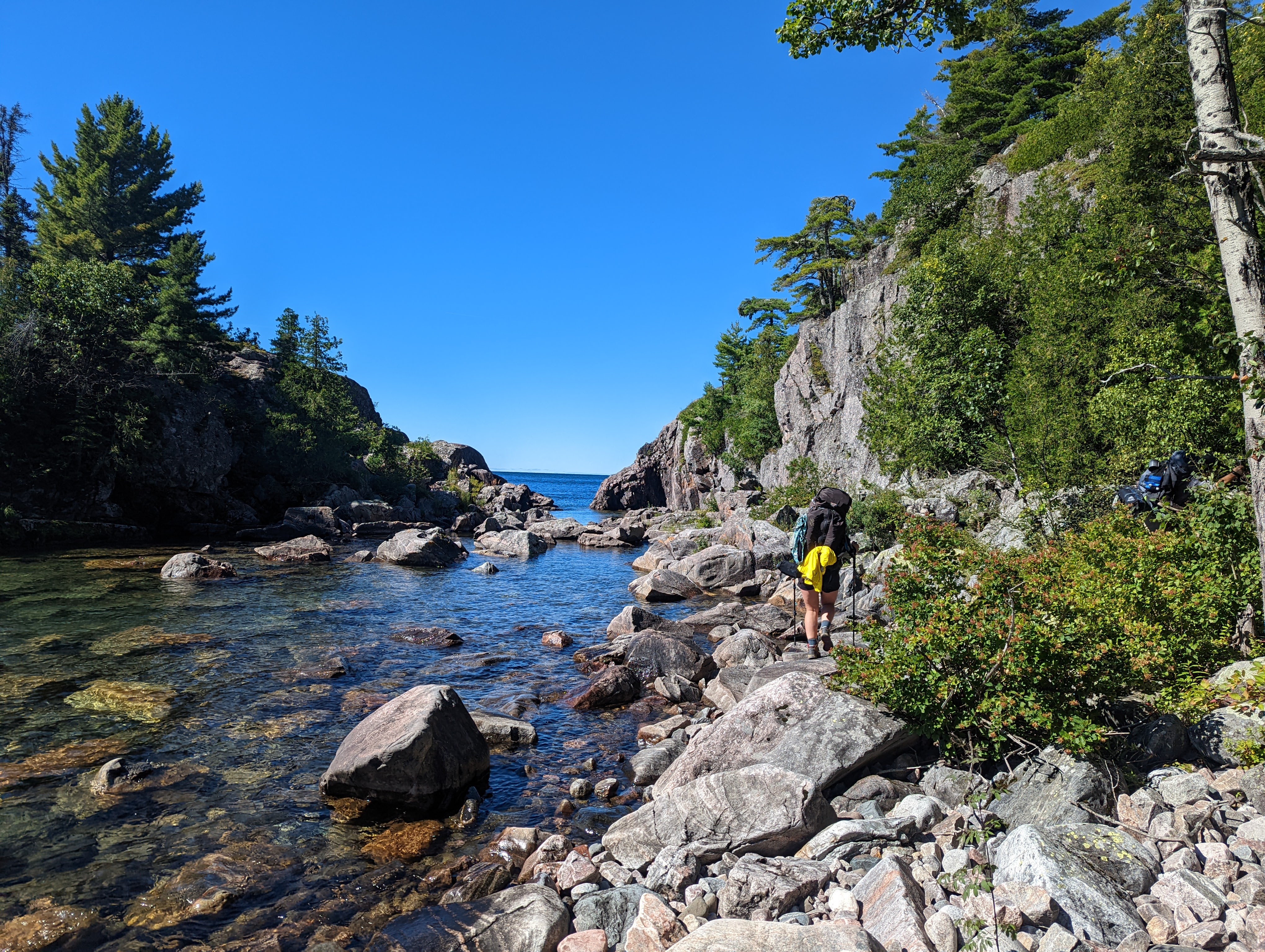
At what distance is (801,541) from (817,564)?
521 millimetres

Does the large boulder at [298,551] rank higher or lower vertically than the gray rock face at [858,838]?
higher

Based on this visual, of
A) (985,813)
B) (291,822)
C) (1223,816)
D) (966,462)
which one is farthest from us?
(966,462)

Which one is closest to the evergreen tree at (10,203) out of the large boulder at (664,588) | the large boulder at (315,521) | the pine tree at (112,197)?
the pine tree at (112,197)

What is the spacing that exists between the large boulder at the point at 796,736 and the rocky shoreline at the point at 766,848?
0.09ft

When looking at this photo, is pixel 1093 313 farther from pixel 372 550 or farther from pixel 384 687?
pixel 372 550

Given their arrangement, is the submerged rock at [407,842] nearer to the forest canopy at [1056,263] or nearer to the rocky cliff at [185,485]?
the forest canopy at [1056,263]

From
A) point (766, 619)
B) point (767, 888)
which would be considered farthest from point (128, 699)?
point (766, 619)

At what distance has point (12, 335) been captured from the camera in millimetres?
32219

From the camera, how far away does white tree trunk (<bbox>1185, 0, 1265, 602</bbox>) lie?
5.20 m

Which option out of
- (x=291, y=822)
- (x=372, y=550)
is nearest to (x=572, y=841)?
(x=291, y=822)

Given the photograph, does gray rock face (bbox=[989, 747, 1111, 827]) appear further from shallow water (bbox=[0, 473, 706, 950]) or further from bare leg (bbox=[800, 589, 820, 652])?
bare leg (bbox=[800, 589, 820, 652])

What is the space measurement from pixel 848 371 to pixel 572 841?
34733 millimetres

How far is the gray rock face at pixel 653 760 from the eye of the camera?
27.8ft

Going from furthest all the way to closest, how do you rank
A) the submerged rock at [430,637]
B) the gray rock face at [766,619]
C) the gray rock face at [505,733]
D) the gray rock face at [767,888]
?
the gray rock face at [766,619] < the submerged rock at [430,637] < the gray rock face at [505,733] < the gray rock face at [767,888]
